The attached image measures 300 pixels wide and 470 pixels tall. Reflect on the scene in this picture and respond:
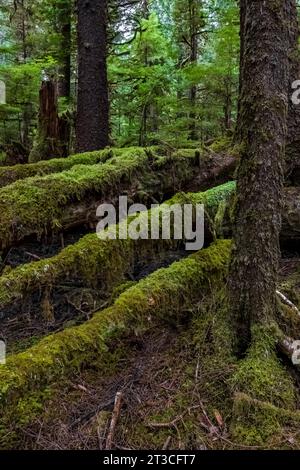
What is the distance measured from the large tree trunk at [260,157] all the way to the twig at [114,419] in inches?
44.8

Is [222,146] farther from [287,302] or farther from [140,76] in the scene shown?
[140,76]

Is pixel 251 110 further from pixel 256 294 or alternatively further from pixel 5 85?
pixel 5 85

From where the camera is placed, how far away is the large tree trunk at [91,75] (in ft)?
25.2

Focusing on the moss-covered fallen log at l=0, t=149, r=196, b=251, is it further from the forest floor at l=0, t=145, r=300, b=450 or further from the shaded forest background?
the shaded forest background

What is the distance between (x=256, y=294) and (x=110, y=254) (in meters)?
1.66

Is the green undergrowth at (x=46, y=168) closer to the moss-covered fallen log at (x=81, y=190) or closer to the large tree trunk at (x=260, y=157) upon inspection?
the moss-covered fallen log at (x=81, y=190)

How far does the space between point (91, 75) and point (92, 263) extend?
15.5ft

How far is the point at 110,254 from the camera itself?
175 inches

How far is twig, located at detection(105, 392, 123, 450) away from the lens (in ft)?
9.43

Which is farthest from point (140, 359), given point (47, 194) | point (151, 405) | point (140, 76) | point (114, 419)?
point (140, 76)

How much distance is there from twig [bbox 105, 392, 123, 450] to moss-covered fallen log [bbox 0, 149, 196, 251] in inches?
83.1

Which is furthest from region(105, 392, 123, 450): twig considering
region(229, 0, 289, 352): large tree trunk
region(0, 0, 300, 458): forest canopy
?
region(229, 0, 289, 352): large tree trunk

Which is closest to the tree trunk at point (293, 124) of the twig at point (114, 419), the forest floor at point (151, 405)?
the forest floor at point (151, 405)

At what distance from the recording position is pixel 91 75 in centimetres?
777
